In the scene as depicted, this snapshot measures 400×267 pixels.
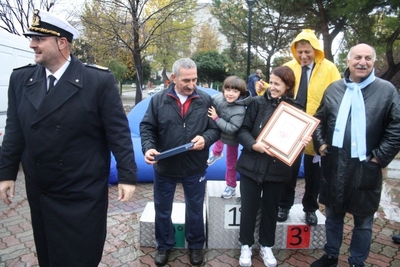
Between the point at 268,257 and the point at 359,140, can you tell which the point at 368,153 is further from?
the point at 268,257

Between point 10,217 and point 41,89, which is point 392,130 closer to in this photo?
point 41,89

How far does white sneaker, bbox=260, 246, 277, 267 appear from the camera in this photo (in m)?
2.94

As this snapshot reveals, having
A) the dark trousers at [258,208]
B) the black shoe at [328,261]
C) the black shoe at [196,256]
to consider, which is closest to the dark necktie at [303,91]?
the dark trousers at [258,208]

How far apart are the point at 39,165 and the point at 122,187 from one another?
53 centimetres

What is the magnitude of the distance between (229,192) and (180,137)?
903 mm

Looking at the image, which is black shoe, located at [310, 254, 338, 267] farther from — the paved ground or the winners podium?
the winners podium

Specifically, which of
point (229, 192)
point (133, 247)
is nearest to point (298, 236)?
point (229, 192)

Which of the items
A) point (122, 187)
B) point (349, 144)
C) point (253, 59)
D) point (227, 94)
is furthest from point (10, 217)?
point (253, 59)

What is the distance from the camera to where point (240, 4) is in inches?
626

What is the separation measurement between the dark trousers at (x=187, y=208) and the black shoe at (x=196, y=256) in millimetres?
42

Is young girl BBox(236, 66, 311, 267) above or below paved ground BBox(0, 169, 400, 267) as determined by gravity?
above

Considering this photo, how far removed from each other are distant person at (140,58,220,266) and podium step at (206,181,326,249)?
0.93 ft

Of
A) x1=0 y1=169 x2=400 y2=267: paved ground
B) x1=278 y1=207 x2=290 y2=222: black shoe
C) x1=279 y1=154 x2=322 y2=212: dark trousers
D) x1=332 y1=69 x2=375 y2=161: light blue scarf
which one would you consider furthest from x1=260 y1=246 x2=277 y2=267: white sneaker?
x1=332 y1=69 x2=375 y2=161: light blue scarf

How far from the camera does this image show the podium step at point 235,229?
3.19 metres
